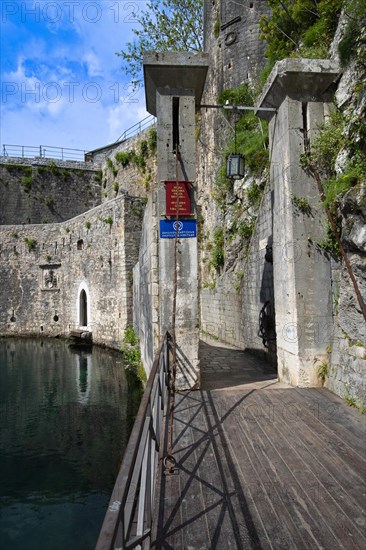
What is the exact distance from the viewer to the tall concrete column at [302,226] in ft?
18.1

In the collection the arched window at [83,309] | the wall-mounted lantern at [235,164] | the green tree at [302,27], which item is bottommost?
the arched window at [83,309]

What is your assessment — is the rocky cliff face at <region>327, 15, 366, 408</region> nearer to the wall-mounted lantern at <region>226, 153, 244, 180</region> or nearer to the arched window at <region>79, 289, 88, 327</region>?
the wall-mounted lantern at <region>226, 153, 244, 180</region>

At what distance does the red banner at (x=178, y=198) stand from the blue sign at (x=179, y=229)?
121 mm

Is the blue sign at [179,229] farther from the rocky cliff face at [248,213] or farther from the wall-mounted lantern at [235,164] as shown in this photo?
the rocky cliff face at [248,213]

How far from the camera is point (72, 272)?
1952 cm

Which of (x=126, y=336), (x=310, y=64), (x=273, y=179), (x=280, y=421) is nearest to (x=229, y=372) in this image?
(x=280, y=421)

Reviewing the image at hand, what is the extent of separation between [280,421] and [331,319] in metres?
1.89

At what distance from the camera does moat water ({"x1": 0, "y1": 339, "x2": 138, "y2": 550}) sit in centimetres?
512

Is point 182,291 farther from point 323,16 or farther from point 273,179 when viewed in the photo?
point 323,16

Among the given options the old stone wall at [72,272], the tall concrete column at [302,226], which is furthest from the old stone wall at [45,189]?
the tall concrete column at [302,226]

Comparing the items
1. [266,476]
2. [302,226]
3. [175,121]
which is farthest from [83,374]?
[266,476]

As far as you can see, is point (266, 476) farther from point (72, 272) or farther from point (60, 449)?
point (72, 272)

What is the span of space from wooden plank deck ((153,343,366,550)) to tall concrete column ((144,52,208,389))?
0.90m

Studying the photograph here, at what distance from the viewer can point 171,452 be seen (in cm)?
337
